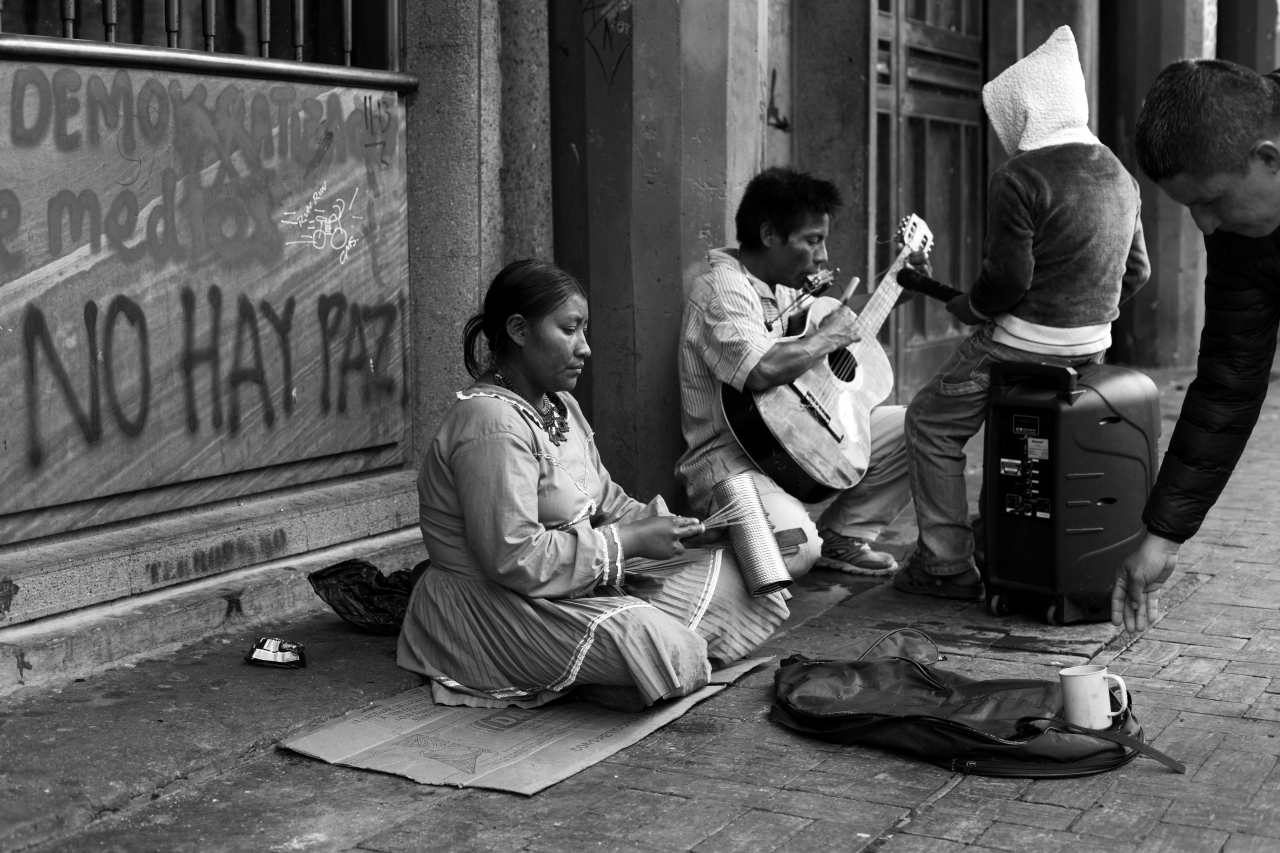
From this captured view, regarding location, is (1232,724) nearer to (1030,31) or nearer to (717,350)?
(717,350)

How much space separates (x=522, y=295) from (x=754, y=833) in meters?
1.50

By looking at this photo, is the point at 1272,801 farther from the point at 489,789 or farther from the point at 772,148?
the point at 772,148

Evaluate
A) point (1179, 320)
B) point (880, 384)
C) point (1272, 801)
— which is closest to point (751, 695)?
point (1272, 801)

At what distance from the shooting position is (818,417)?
5207mm

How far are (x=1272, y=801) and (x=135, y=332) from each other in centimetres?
320

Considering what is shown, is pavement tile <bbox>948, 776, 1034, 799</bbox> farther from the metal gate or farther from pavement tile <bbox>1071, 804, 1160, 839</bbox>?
the metal gate

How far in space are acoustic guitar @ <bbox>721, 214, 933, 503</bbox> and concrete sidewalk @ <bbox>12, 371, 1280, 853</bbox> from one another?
0.86 m

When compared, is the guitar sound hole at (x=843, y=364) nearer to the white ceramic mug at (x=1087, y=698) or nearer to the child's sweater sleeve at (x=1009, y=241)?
the child's sweater sleeve at (x=1009, y=241)

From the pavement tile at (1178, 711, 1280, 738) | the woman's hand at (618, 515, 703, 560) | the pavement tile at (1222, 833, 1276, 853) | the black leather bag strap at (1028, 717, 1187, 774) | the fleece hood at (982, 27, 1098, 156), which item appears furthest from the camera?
the fleece hood at (982, 27, 1098, 156)

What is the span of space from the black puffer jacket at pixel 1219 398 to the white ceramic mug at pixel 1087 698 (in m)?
0.48

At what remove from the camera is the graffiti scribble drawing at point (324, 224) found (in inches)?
197

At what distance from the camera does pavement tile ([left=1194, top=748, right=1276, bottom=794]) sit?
11.3ft

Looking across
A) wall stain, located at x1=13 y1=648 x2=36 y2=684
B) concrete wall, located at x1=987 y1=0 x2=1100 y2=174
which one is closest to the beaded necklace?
wall stain, located at x1=13 y1=648 x2=36 y2=684

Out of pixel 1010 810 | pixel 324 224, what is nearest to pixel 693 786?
pixel 1010 810
